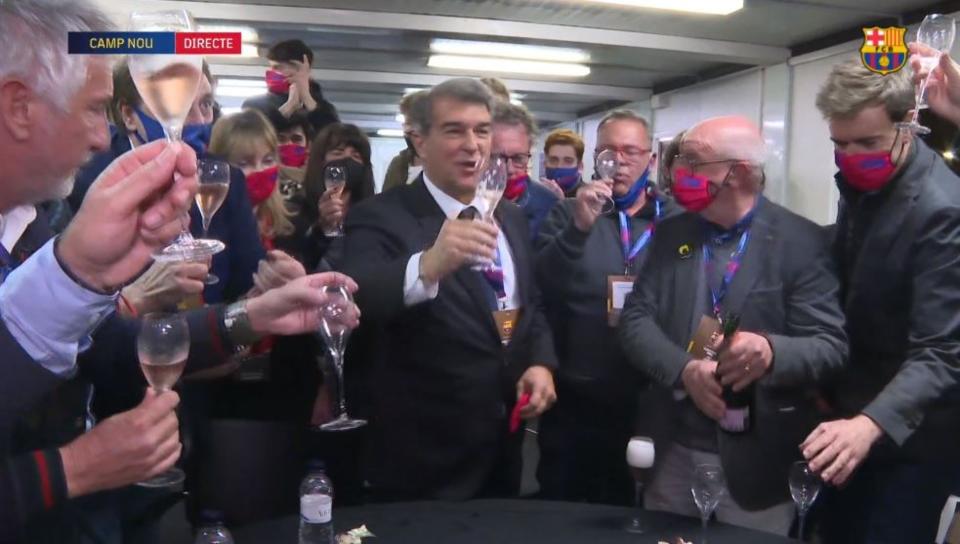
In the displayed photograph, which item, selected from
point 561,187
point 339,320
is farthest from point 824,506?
point 561,187

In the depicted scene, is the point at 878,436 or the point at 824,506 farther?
the point at 824,506

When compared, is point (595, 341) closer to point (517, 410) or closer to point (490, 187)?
point (517, 410)

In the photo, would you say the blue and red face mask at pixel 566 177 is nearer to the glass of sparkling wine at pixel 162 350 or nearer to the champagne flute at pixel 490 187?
the champagne flute at pixel 490 187

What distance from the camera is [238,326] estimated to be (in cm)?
165

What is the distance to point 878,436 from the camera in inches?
77.8

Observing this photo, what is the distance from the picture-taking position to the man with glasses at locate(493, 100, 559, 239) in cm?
355

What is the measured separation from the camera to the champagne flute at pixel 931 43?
2121 millimetres

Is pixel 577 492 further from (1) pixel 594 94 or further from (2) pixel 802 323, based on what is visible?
(1) pixel 594 94

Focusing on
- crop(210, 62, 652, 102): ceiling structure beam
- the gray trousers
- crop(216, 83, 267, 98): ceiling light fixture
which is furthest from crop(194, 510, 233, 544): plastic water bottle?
crop(216, 83, 267, 98): ceiling light fixture

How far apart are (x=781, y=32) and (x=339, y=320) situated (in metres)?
6.27

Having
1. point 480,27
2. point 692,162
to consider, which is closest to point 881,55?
point 692,162

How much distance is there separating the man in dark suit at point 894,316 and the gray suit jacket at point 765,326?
134 mm

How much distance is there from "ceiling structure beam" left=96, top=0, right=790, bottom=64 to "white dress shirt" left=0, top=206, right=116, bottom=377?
16.4ft

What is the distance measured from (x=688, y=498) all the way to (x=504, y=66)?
23.1 feet
